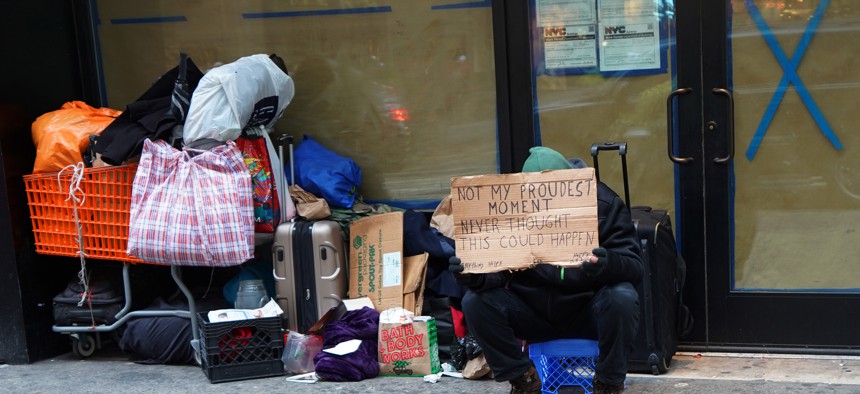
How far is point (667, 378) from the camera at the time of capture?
5578 millimetres

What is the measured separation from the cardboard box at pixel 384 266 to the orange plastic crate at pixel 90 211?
1.27m

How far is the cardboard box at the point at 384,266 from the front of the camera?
6.07 metres

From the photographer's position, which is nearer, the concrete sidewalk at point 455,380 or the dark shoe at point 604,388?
the dark shoe at point 604,388

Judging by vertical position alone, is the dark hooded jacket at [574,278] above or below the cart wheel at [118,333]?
above

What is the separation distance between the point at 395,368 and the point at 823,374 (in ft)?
7.55

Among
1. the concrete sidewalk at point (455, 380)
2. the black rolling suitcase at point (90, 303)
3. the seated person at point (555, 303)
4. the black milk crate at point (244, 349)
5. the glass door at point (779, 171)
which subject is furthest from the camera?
the black rolling suitcase at point (90, 303)

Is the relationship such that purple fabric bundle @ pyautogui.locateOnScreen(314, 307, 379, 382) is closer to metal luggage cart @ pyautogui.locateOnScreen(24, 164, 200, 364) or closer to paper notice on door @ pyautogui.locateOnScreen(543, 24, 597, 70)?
metal luggage cart @ pyautogui.locateOnScreen(24, 164, 200, 364)

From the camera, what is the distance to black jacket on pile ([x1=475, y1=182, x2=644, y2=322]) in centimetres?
477

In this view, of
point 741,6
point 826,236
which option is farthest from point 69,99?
point 826,236

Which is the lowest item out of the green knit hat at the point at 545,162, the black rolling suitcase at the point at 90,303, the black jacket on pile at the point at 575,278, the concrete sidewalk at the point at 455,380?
the concrete sidewalk at the point at 455,380

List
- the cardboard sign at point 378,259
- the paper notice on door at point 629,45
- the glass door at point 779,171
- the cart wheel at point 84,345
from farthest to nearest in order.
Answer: the cart wheel at point 84,345, the cardboard sign at point 378,259, the paper notice on door at point 629,45, the glass door at point 779,171

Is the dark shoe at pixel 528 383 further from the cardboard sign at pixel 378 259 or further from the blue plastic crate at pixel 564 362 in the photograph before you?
the cardboard sign at pixel 378 259

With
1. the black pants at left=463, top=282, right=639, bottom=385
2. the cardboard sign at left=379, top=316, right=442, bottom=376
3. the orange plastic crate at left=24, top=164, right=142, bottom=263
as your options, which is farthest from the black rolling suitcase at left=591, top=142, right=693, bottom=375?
the orange plastic crate at left=24, top=164, right=142, bottom=263

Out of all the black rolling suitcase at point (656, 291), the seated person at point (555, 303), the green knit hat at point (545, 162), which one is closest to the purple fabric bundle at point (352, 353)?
the seated person at point (555, 303)
